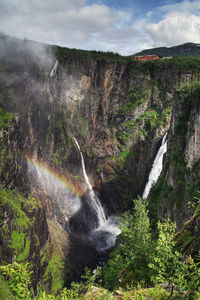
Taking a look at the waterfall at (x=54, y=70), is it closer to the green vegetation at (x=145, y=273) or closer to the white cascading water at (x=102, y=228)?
the white cascading water at (x=102, y=228)

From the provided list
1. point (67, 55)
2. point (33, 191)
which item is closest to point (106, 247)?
point (33, 191)

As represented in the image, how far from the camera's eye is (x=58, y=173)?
40.6 m

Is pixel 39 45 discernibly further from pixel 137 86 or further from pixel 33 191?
pixel 33 191

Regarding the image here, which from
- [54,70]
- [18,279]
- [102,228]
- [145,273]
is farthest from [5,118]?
[102,228]

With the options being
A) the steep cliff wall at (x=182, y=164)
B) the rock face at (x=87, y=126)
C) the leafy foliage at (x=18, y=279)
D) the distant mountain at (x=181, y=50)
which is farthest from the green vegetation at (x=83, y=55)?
the distant mountain at (x=181, y=50)

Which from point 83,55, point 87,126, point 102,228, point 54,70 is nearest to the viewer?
point 54,70

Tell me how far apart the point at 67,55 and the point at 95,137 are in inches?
758

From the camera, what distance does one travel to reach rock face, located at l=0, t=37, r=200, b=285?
90.6 ft

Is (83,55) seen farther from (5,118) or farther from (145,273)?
(145,273)

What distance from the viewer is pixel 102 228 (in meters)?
41.9

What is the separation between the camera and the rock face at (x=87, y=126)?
27.6m

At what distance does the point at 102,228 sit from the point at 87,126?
74.8 ft

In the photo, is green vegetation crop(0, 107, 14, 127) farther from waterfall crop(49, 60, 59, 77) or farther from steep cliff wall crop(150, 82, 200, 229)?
steep cliff wall crop(150, 82, 200, 229)

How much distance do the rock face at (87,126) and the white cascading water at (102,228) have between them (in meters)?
1.86
